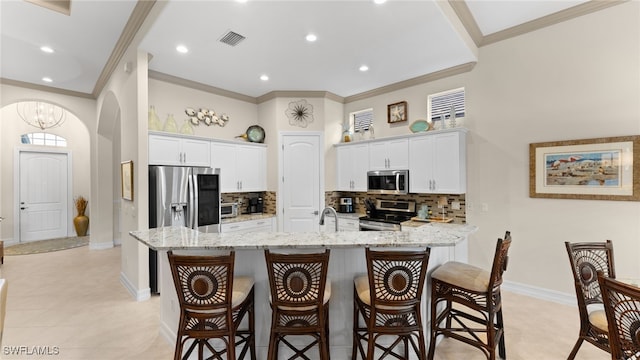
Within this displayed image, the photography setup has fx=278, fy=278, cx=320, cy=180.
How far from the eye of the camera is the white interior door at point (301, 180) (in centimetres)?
523

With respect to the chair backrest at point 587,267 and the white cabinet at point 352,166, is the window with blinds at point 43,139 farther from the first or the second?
the chair backrest at point 587,267

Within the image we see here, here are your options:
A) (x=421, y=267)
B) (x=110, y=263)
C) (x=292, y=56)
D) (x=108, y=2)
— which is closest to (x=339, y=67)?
(x=292, y=56)

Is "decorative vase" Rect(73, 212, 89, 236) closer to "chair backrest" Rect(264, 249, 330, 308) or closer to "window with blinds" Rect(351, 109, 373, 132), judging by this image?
"window with blinds" Rect(351, 109, 373, 132)

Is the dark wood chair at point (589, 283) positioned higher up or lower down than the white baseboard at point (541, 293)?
higher up

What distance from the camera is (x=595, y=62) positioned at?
3152mm

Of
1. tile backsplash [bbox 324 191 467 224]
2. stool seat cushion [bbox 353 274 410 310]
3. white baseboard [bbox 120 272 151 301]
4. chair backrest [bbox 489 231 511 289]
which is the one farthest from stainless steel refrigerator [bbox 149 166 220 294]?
chair backrest [bbox 489 231 511 289]

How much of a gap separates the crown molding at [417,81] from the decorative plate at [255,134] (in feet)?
6.05

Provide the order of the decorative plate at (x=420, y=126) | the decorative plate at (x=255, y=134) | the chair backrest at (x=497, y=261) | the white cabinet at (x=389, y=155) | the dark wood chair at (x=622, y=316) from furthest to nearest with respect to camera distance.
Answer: the decorative plate at (x=255, y=134)
the white cabinet at (x=389, y=155)
the decorative plate at (x=420, y=126)
the chair backrest at (x=497, y=261)
the dark wood chair at (x=622, y=316)

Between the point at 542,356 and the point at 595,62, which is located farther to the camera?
the point at 595,62

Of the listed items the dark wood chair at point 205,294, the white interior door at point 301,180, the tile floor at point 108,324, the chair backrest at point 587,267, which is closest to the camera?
the dark wood chair at point 205,294

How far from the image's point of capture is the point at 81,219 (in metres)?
7.14

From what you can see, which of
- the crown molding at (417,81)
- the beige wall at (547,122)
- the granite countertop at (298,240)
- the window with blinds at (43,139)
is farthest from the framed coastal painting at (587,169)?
the window with blinds at (43,139)

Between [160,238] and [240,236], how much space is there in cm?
63

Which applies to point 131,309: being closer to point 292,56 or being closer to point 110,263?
point 110,263
